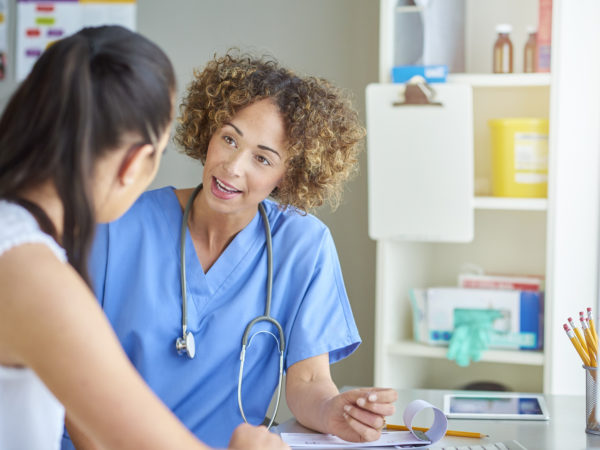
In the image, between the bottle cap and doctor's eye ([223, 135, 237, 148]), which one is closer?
doctor's eye ([223, 135, 237, 148])

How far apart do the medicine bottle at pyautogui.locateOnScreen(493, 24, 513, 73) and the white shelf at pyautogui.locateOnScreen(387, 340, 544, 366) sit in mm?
822

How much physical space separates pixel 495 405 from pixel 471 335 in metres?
0.76

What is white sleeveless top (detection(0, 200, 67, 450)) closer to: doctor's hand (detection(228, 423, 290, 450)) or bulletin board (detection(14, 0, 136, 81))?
doctor's hand (detection(228, 423, 290, 450))

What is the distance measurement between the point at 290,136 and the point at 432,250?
1.18 m

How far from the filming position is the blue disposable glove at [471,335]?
2.21 m

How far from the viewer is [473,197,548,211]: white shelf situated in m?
2.15

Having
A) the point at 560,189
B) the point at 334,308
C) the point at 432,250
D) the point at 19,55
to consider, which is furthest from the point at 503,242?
the point at 19,55

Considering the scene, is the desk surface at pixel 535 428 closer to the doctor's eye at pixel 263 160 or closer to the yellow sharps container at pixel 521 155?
the doctor's eye at pixel 263 160

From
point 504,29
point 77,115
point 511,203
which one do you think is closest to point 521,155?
point 511,203

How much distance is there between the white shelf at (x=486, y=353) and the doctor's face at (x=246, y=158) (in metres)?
0.94

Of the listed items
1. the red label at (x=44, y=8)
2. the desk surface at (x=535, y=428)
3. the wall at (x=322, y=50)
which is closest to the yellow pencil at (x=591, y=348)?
the desk surface at (x=535, y=428)

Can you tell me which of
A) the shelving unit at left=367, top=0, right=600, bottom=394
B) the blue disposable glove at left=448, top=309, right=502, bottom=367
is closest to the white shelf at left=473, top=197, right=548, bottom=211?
the shelving unit at left=367, top=0, right=600, bottom=394

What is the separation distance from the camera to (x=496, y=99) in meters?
2.46

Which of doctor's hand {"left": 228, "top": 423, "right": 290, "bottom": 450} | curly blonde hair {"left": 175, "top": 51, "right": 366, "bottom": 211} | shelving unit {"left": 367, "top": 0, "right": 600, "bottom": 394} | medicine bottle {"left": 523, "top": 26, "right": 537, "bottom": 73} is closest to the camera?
doctor's hand {"left": 228, "top": 423, "right": 290, "bottom": 450}
